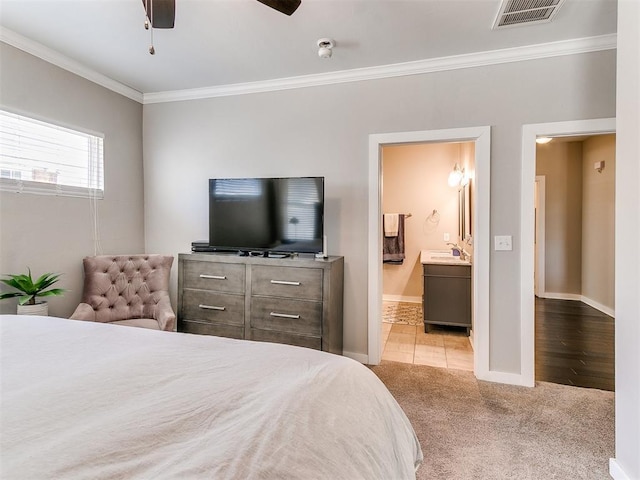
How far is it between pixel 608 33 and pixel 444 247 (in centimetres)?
346

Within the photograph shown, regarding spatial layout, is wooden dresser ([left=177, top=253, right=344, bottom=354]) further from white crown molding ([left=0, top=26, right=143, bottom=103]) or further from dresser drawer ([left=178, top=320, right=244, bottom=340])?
white crown molding ([left=0, top=26, right=143, bottom=103])

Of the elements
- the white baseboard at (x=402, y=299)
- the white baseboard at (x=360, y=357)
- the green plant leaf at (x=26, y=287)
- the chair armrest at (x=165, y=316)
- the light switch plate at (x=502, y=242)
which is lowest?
the white baseboard at (x=360, y=357)

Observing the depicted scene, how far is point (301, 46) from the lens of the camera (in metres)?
2.66

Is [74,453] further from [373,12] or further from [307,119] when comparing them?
[307,119]

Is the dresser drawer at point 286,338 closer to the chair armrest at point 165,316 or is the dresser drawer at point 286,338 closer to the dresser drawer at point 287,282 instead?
the dresser drawer at point 287,282

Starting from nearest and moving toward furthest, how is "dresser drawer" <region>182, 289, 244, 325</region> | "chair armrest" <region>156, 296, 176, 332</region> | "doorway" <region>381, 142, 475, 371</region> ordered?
"chair armrest" <region>156, 296, 176, 332</region>, "dresser drawer" <region>182, 289, 244, 325</region>, "doorway" <region>381, 142, 475, 371</region>

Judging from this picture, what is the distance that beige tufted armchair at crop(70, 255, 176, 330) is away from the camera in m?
2.89

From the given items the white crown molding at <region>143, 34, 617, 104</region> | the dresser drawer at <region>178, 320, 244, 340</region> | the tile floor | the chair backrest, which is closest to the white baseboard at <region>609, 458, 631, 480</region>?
the tile floor

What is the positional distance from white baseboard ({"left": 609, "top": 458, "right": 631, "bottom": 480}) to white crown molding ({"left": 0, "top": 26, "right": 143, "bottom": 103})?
458 cm

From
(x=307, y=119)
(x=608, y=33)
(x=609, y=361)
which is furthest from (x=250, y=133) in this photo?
(x=609, y=361)

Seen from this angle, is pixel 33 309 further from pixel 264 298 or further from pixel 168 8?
pixel 168 8

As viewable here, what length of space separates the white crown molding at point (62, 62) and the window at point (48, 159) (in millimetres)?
508

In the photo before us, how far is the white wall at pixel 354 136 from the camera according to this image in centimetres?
270

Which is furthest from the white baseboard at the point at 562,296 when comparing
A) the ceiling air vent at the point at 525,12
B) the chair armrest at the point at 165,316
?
the chair armrest at the point at 165,316
